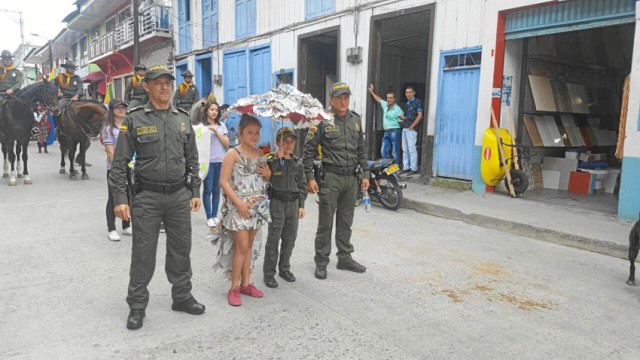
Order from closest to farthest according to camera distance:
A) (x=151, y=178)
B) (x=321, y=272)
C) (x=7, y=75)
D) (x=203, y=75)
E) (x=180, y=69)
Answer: (x=151, y=178) → (x=321, y=272) → (x=7, y=75) → (x=203, y=75) → (x=180, y=69)

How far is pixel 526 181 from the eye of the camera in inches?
335

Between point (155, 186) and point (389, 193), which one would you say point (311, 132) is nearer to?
point (155, 186)

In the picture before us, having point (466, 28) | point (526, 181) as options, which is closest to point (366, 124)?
→ point (466, 28)

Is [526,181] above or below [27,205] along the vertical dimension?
above

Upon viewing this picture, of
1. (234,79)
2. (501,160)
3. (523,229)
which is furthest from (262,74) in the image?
(523,229)

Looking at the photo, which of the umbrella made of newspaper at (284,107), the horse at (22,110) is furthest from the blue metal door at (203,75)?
the umbrella made of newspaper at (284,107)

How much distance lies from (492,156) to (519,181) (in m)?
0.67

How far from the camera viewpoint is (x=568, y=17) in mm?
7641

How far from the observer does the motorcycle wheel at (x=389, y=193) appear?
8102 millimetres

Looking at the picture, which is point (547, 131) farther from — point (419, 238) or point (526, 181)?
point (419, 238)

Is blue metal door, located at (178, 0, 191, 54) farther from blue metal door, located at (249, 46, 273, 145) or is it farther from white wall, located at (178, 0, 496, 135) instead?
blue metal door, located at (249, 46, 273, 145)

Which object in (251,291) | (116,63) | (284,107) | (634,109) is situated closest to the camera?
(284,107)

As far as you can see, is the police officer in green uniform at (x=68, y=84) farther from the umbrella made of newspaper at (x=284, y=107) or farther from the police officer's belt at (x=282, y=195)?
the umbrella made of newspaper at (x=284, y=107)

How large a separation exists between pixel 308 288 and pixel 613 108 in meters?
9.88
